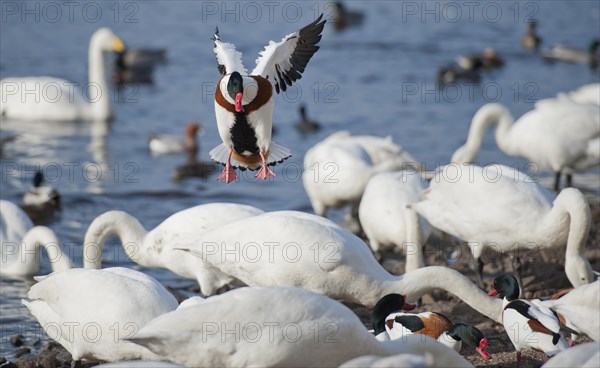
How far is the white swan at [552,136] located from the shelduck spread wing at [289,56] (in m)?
4.58

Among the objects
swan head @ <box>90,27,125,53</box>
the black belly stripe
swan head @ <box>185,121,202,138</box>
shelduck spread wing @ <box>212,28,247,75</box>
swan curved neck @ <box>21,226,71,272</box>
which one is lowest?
swan curved neck @ <box>21,226,71,272</box>

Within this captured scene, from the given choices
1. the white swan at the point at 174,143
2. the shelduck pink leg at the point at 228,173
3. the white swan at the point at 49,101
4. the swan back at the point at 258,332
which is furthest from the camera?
the white swan at the point at 49,101

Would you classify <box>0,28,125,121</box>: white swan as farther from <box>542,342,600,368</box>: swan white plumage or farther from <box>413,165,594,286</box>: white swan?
<box>542,342,600,368</box>: swan white plumage

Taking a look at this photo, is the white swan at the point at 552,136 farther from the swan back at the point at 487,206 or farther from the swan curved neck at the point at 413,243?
the swan curved neck at the point at 413,243

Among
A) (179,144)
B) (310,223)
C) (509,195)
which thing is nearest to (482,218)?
(509,195)

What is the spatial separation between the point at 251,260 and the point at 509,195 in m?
2.45

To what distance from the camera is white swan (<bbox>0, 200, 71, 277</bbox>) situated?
926cm

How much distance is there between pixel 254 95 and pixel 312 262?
130cm

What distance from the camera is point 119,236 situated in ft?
28.6

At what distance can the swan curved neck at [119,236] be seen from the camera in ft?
28.1

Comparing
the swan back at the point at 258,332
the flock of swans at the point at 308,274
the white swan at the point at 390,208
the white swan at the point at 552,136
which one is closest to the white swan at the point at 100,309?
the flock of swans at the point at 308,274

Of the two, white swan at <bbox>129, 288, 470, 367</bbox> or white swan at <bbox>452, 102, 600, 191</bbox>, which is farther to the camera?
white swan at <bbox>452, 102, 600, 191</bbox>

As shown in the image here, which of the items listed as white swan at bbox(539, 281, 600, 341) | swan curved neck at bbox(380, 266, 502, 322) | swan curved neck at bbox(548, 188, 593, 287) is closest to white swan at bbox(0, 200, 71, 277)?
swan curved neck at bbox(380, 266, 502, 322)

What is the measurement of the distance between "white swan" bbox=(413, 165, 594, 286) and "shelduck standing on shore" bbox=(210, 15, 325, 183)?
154cm
